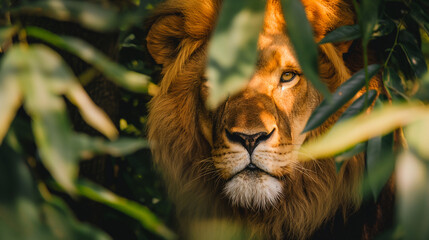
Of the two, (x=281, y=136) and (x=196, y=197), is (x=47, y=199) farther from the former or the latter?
(x=196, y=197)

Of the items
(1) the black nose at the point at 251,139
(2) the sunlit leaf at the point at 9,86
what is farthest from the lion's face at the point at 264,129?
(2) the sunlit leaf at the point at 9,86

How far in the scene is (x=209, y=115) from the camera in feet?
7.32

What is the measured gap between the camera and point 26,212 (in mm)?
889

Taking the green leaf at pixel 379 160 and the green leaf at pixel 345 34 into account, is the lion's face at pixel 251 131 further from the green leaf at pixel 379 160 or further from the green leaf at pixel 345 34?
the green leaf at pixel 379 160

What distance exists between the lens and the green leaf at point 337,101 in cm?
122

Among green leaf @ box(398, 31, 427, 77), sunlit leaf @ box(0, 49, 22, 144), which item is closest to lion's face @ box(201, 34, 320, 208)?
green leaf @ box(398, 31, 427, 77)

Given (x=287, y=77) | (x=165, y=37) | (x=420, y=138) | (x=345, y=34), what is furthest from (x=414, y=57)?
(x=165, y=37)

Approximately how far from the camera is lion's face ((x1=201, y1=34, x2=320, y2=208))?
184 centimetres

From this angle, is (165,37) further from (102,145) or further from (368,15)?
(102,145)

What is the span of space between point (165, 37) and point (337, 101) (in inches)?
51.8

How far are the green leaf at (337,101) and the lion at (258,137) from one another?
566mm

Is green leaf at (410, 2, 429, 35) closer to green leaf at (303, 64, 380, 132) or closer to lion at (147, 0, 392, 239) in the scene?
lion at (147, 0, 392, 239)

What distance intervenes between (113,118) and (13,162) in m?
1.48

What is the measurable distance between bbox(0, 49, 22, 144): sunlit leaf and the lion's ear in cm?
146
